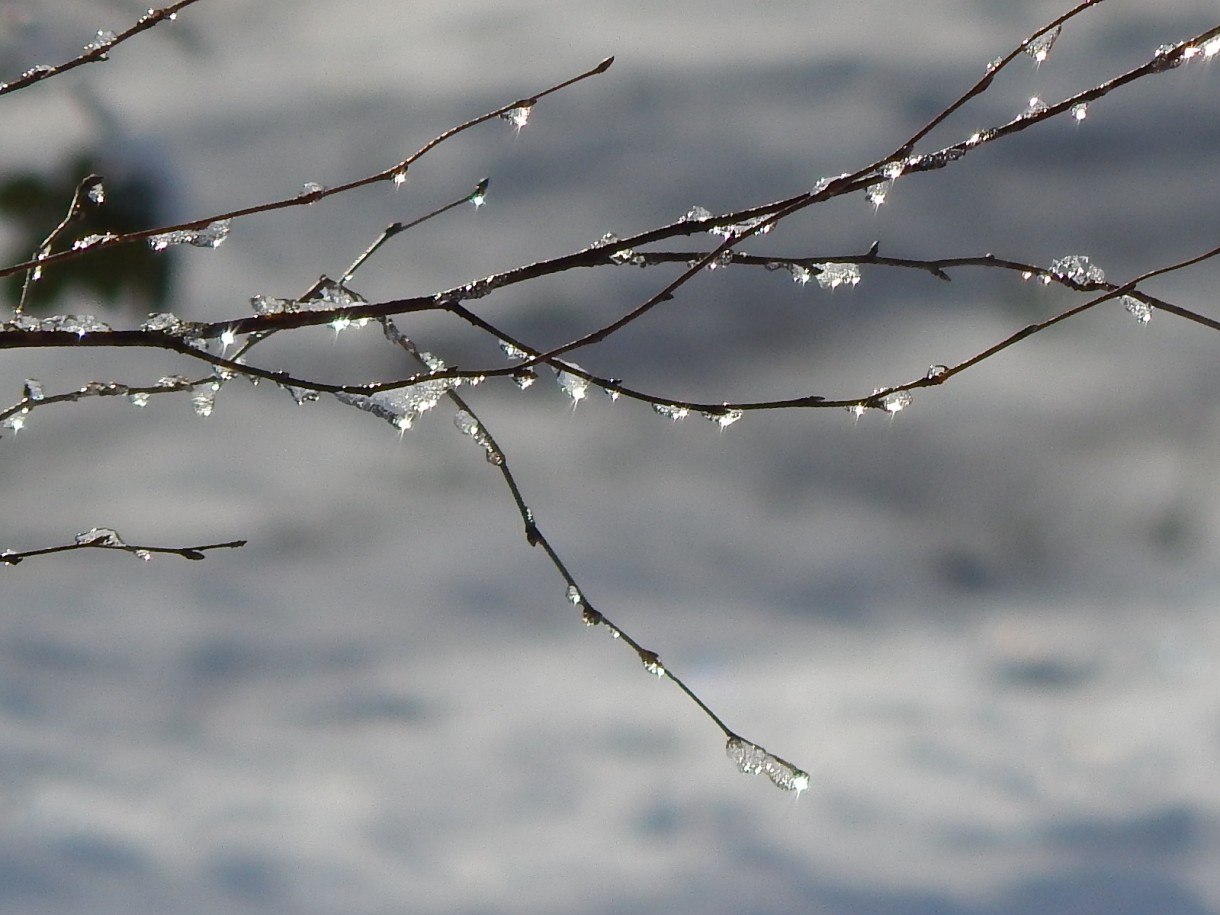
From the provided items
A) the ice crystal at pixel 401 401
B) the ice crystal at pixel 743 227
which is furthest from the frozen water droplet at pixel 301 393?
the ice crystal at pixel 743 227

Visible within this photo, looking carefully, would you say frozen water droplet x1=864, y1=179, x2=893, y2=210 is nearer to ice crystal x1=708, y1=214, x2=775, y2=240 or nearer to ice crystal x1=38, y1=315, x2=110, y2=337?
ice crystal x1=708, y1=214, x2=775, y2=240

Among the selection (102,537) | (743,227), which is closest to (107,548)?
(102,537)

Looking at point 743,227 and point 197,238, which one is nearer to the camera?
point 743,227

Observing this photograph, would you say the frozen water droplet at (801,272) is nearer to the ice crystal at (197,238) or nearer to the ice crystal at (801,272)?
the ice crystal at (801,272)

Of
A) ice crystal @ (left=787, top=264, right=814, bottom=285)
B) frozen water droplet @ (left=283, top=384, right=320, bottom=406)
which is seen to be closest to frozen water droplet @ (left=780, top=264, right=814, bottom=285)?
ice crystal @ (left=787, top=264, right=814, bottom=285)

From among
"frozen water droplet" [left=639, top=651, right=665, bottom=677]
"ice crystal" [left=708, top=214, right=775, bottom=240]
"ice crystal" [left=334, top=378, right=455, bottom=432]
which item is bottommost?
"frozen water droplet" [left=639, top=651, right=665, bottom=677]

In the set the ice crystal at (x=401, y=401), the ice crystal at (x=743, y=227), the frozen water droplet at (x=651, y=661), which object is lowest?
the frozen water droplet at (x=651, y=661)

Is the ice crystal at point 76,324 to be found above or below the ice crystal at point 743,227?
below

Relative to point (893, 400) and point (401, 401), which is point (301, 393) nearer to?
point (401, 401)
